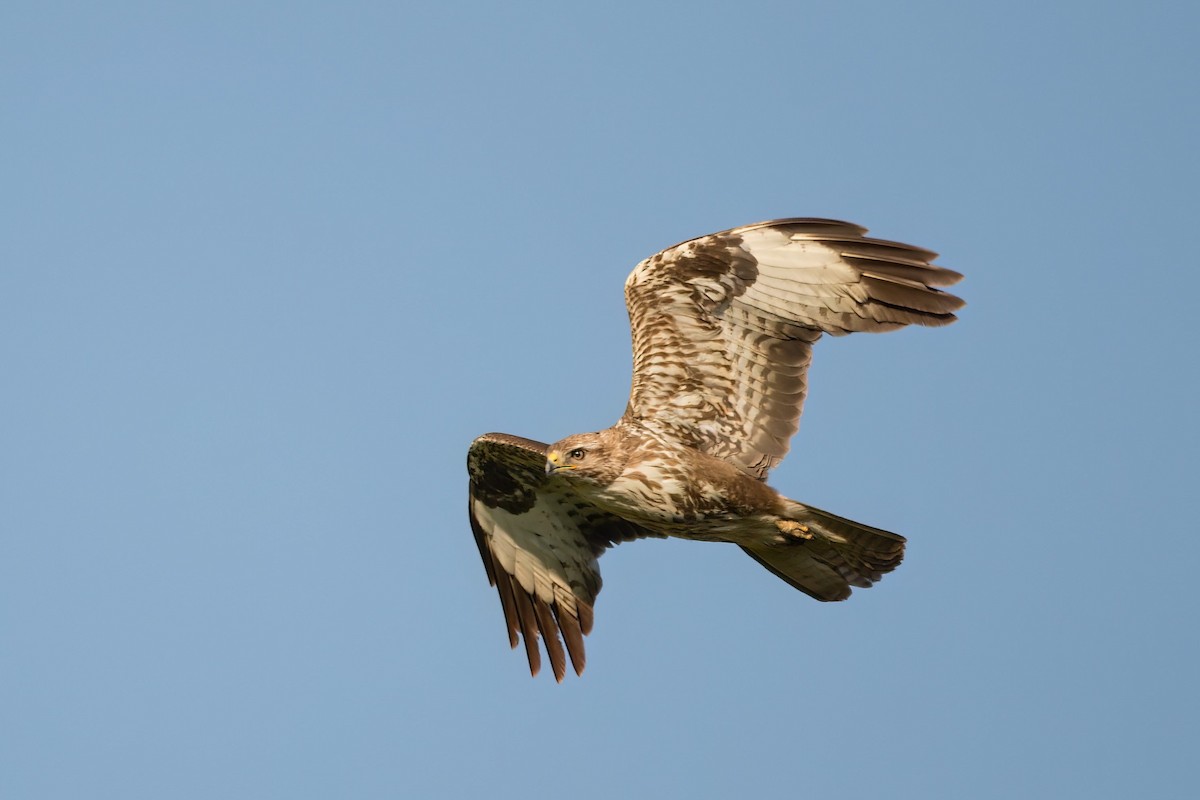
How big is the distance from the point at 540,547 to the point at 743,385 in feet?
7.93

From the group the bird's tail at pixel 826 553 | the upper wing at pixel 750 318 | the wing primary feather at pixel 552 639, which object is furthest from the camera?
the wing primary feather at pixel 552 639

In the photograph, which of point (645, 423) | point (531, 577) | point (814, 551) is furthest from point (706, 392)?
point (531, 577)

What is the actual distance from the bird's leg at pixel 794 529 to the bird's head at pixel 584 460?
1.26 meters

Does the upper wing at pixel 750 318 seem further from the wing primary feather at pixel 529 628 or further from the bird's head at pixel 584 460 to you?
the wing primary feather at pixel 529 628

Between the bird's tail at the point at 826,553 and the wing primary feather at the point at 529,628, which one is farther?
the wing primary feather at the point at 529,628

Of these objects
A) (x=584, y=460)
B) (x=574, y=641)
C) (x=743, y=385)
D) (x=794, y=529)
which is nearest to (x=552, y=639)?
(x=574, y=641)

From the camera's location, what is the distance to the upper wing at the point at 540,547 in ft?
42.4

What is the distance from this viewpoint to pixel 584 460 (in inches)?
455

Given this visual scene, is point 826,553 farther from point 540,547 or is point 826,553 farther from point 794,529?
point 540,547

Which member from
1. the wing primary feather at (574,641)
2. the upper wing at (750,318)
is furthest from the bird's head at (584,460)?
the wing primary feather at (574,641)

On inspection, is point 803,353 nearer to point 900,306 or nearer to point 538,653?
point 900,306

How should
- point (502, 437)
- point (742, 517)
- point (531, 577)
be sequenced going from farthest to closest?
point (531, 577) < point (502, 437) < point (742, 517)

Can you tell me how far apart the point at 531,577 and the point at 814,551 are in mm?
2637

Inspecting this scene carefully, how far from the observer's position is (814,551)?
11.8 metres
